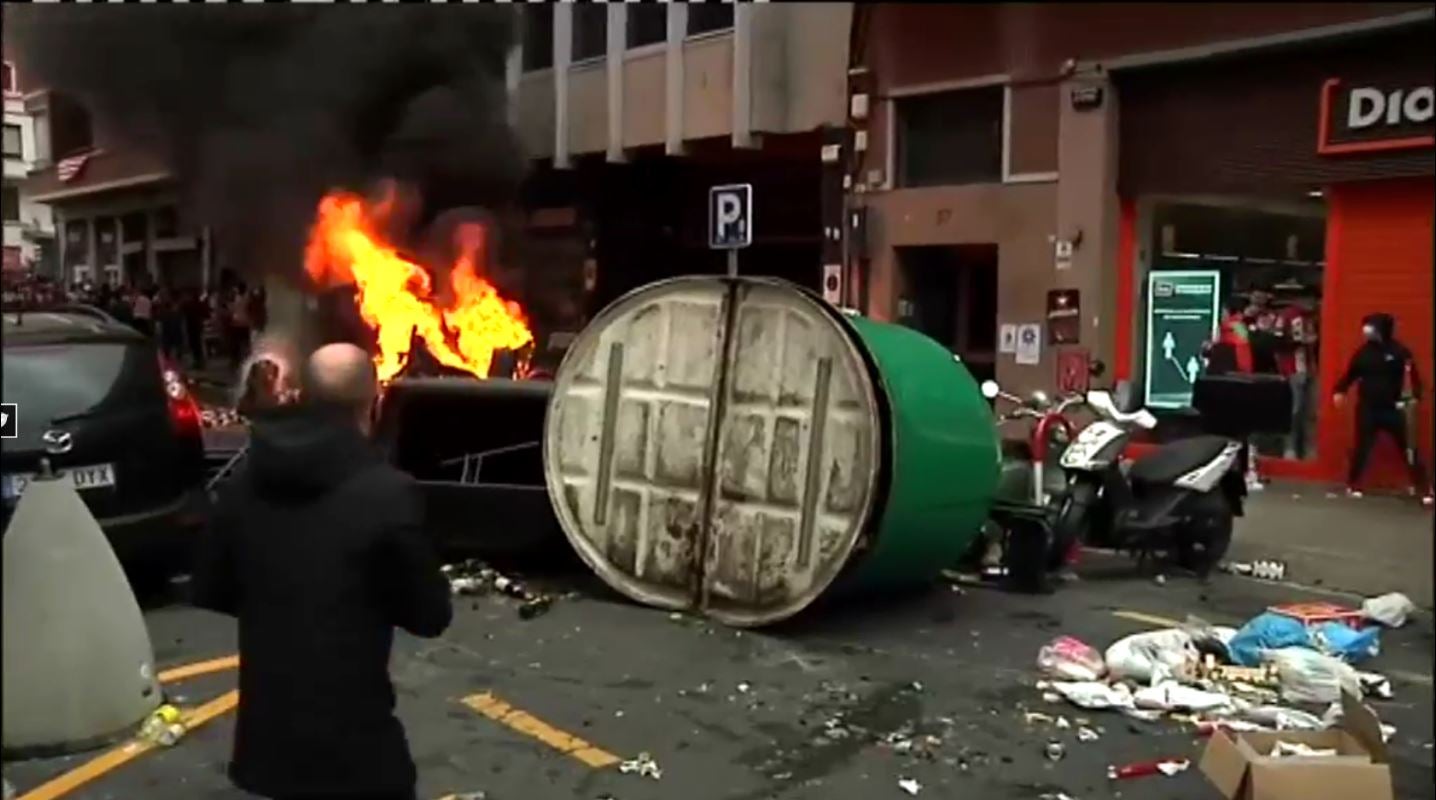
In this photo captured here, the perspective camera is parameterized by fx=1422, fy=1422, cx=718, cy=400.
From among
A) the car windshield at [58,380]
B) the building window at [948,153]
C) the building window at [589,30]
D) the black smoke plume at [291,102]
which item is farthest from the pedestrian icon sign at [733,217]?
the building window at [589,30]

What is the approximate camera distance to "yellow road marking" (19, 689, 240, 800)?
439 centimetres

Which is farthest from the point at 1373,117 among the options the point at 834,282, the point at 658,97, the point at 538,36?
the point at 538,36

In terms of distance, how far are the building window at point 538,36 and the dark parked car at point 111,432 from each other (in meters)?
15.3

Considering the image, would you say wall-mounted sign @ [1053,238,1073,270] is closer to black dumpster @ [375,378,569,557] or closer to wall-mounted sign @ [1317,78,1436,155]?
wall-mounted sign @ [1317,78,1436,155]

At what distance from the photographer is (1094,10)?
1.48 meters

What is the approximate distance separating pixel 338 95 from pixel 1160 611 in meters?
14.3

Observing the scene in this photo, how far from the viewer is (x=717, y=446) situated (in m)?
6.71

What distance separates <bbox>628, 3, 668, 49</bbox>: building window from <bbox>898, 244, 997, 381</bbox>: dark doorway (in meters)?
5.62

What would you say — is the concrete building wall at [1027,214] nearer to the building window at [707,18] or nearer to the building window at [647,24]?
the building window at [707,18]

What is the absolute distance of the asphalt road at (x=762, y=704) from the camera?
179 inches

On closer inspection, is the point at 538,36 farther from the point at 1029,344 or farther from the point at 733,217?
the point at 733,217

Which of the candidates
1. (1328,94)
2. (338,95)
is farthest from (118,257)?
(1328,94)

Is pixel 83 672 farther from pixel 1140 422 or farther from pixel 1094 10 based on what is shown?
pixel 1140 422

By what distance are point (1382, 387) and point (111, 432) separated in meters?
8.66
